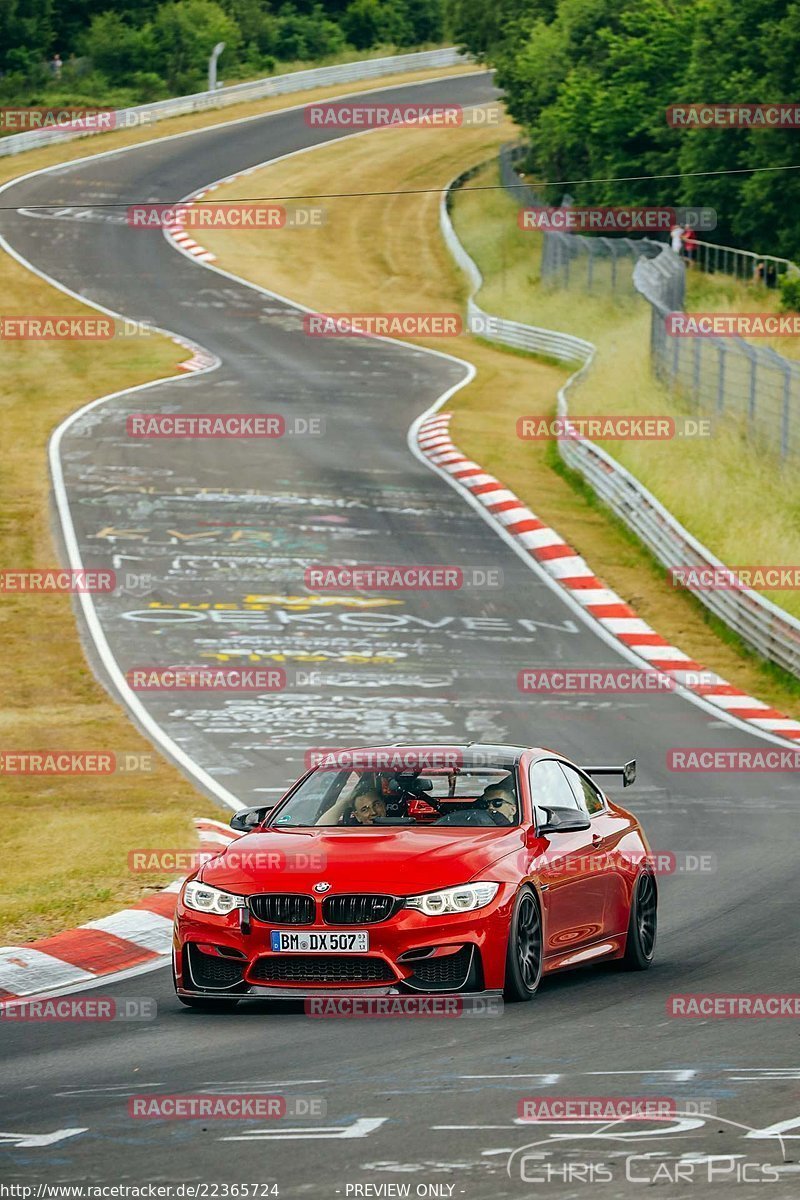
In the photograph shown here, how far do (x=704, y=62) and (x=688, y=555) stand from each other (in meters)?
26.4

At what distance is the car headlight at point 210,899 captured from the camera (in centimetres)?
1016

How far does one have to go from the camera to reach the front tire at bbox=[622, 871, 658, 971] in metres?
11.5

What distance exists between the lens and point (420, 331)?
176ft

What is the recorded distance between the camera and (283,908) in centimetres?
1005

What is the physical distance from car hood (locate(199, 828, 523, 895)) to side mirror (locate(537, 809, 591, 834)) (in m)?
0.19

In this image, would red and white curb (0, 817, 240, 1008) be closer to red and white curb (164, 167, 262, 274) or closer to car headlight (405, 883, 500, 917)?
car headlight (405, 883, 500, 917)

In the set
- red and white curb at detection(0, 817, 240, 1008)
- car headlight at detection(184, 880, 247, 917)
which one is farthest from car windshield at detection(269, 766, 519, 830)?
red and white curb at detection(0, 817, 240, 1008)

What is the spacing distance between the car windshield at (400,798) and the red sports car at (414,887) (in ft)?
0.03

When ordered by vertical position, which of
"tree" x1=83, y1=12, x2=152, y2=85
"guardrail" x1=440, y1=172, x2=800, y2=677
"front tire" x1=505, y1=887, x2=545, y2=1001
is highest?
"tree" x1=83, y1=12, x2=152, y2=85

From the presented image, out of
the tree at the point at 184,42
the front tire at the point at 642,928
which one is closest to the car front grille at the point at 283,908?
the front tire at the point at 642,928

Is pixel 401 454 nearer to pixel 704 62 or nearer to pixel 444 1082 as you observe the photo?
pixel 704 62

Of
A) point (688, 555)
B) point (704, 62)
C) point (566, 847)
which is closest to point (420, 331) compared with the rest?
point (704, 62)

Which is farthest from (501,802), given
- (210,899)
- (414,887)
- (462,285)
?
(462,285)

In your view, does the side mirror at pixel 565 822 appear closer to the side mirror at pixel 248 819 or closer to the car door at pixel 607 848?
the car door at pixel 607 848
